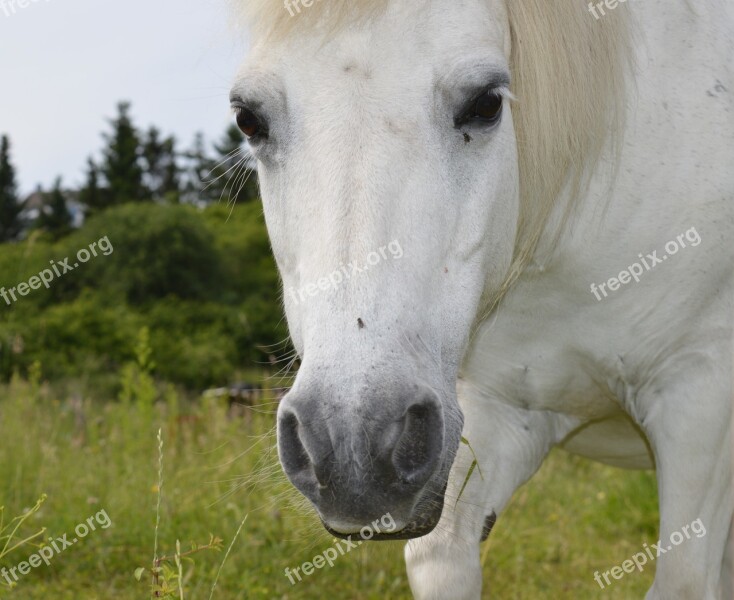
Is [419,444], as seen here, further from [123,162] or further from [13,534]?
[123,162]

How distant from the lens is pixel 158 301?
2852cm

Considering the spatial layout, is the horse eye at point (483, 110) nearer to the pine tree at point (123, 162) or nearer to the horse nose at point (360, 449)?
the horse nose at point (360, 449)

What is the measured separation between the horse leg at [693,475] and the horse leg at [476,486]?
419mm

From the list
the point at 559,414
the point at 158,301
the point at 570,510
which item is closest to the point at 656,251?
the point at 559,414

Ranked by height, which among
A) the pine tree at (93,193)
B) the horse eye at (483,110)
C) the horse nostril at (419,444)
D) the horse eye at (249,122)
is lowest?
the horse nostril at (419,444)

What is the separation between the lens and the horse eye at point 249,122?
1.83m

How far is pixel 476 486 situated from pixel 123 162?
1144 inches

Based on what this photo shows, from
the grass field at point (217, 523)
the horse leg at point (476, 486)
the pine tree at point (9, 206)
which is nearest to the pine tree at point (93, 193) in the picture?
the pine tree at point (9, 206)

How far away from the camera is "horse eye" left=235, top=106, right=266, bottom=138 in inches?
72.2

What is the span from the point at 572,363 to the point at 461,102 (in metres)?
0.96

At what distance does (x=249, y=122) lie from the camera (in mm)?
1854

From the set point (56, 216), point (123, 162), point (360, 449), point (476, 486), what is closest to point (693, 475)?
point (476, 486)

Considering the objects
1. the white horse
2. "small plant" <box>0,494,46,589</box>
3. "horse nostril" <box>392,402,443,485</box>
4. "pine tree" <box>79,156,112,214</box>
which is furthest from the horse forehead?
"pine tree" <box>79,156,112,214</box>

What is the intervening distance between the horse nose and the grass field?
0.67 m
